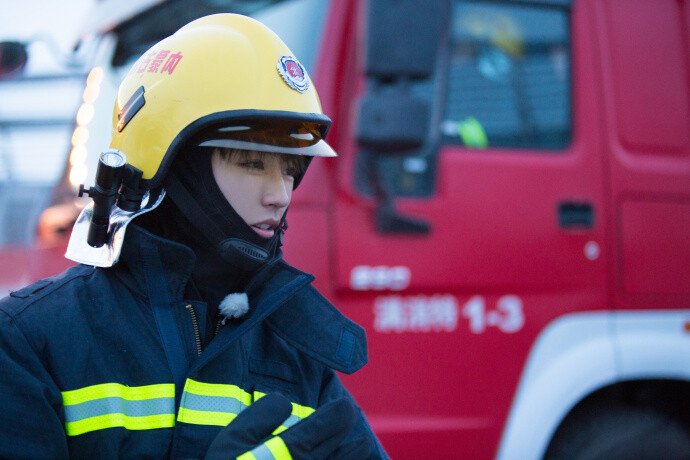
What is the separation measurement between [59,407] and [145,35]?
5.99 ft

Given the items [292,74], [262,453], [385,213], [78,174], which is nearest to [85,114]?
[78,174]

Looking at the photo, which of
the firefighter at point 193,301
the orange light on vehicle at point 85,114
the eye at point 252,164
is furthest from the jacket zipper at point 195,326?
the orange light on vehicle at point 85,114

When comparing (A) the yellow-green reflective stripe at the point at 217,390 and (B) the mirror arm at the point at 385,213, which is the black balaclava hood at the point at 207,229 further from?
(B) the mirror arm at the point at 385,213

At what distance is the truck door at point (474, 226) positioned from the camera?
249 cm

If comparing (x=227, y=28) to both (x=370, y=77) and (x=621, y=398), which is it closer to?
(x=370, y=77)

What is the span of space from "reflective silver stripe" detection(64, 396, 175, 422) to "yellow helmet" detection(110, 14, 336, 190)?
17.9 inches

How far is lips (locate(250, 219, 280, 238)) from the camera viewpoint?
152 cm

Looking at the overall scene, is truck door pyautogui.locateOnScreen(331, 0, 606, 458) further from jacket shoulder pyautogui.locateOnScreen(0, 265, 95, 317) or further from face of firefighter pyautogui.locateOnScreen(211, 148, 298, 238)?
jacket shoulder pyautogui.locateOnScreen(0, 265, 95, 317)

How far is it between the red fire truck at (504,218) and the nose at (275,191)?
2.63 ft

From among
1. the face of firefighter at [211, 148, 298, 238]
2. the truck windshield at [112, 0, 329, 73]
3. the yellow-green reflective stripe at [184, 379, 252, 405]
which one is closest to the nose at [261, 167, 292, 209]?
the face of firefighter at [211, 148, 298, 238]

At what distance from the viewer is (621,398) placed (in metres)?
2.86

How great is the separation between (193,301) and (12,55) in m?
1.85

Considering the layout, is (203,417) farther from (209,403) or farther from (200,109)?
(200,109)

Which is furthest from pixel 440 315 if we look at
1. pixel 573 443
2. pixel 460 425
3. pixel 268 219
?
pixel 268 219
